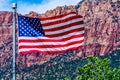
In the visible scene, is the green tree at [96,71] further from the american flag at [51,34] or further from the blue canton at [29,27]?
the blue canton at [29,27]

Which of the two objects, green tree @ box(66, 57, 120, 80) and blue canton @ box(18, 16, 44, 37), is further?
green tree @ box(66, 57, 120, 80)

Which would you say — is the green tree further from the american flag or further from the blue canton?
the blue canton

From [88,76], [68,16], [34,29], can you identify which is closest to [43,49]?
[34,29]

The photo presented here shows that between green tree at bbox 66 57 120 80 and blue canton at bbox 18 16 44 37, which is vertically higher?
blue canton at bbox 18 16 44 37

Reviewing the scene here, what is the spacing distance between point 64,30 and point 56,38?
0.55 meters

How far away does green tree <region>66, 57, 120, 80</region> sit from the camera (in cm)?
6178

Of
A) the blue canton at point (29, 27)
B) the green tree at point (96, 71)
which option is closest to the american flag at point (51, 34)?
the blue canton at point (29, 27)

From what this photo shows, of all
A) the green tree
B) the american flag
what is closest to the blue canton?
the american flag

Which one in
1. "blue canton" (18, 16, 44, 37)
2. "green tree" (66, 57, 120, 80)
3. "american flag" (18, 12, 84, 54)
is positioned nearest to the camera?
"blue canton" (18, 16, 44, 37)

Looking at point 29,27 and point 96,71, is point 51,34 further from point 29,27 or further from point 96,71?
point 96,71

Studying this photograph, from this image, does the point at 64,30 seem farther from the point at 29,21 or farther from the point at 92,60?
the point at 92,60

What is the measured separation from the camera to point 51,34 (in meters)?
21.0

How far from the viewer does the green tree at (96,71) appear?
61.8 meters

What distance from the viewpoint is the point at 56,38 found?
68.6ft
